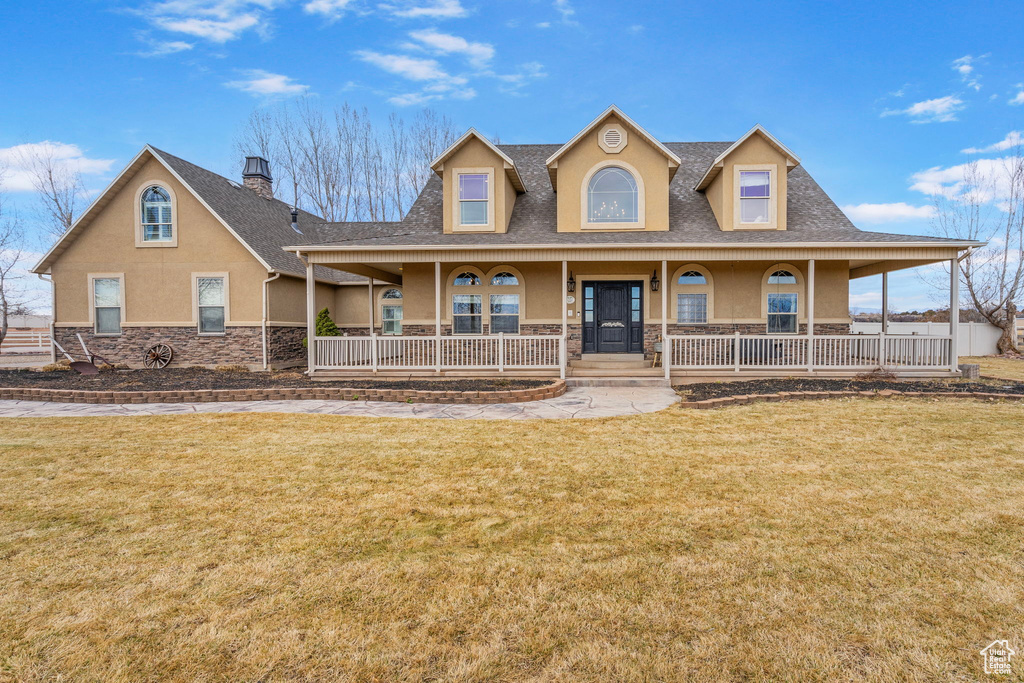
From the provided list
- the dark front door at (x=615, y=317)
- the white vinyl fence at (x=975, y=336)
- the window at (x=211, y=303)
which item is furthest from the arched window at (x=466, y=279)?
the white vinyl fence at (x=975, y=336)

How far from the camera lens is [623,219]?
13.2 m

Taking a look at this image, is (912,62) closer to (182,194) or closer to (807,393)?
(807,393)

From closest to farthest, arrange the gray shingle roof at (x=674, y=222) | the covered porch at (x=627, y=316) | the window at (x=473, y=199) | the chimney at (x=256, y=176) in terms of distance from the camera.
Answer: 1. the covered porch at (x=627, y=316)
2. the gray shingle roof at (x=674, y=222)
3. the window at (x=473, y=199)
4. the chimney at (x=256, y=176)

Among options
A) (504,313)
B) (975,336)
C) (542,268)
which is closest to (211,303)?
(504,313)

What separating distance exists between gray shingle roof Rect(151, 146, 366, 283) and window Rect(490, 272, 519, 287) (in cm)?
638

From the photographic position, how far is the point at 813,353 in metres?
11.6

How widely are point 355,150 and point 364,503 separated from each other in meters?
29.2

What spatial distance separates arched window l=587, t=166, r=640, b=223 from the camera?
13.2m

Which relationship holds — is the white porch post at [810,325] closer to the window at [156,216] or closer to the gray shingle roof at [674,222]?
the gray shingle roof at [674,222]

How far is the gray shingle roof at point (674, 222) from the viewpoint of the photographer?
38.5ft

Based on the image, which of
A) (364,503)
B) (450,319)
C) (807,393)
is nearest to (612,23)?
(450,319)

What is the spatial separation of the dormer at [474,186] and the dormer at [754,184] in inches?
224

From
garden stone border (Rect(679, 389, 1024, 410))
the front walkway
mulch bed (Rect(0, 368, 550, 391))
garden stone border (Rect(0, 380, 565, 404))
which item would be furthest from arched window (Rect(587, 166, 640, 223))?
garden stone border (Rect(679, 389, 1024, 410))

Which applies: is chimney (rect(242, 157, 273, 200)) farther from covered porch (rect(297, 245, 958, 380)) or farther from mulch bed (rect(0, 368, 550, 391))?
mulch bed (rect(0, 368, 550, 391))
